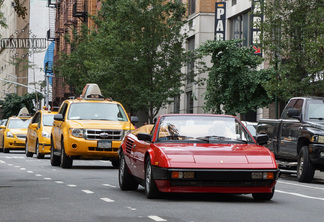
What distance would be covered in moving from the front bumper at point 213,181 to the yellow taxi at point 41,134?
17590 millimetres

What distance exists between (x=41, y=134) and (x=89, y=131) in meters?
7.68

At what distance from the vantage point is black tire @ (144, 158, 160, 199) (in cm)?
1210

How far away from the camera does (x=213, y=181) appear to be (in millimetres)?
11742

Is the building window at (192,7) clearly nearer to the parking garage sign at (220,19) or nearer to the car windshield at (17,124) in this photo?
the parking garage sign at (220,19)

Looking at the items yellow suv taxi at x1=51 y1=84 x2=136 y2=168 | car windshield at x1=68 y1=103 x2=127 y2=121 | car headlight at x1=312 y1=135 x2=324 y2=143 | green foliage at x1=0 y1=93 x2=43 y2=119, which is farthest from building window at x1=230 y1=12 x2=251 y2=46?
green foliage at x1=0 y1=93 x2=43 y2=119

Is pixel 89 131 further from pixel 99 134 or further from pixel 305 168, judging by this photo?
pixel 305 168

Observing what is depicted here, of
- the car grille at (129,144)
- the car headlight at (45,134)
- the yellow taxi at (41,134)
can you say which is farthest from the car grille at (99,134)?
the car grille at (129,144)

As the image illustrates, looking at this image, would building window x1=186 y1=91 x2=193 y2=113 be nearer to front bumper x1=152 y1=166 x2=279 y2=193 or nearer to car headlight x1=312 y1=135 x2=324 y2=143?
car headlight x1=312 y1=135 x2=324 y2=143

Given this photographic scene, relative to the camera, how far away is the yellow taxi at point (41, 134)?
29.2 m

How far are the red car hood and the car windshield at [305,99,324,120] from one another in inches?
286

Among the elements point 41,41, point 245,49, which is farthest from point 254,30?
point 41,41

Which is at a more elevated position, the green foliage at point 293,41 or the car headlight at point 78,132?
the green foliage at point 293,41

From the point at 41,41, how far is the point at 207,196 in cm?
10009

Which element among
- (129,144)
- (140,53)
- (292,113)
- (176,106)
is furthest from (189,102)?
(129,144)
